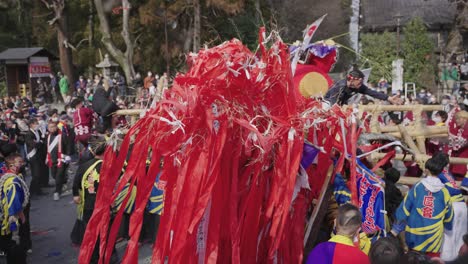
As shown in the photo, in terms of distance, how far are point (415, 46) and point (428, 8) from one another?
12076 mm

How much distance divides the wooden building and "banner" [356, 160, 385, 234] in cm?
2327

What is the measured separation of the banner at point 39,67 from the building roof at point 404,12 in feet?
71.2

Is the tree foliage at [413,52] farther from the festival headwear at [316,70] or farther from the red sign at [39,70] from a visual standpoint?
the festival headwear at [316,70]

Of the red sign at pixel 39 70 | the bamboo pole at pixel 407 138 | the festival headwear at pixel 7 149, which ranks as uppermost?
the red sign at pixel 39 70

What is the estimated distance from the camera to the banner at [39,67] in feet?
82.0

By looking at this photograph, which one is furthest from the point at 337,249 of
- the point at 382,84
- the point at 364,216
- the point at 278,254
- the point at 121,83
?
the point at 121,83

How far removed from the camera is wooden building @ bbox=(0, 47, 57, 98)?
24.9 meters

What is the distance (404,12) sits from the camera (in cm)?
3853

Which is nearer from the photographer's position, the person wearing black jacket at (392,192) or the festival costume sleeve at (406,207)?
the festival costume sleeve at (406,207)

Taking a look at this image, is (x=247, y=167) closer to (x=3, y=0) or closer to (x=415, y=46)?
(x=415, y=46)

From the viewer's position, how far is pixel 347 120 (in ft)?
12.1

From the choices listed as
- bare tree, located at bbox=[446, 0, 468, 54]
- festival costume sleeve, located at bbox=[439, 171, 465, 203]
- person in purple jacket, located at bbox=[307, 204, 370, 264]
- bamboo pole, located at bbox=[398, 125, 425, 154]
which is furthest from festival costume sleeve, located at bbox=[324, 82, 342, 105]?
bare tree, located at bbox=[446, 0, 468, 54]

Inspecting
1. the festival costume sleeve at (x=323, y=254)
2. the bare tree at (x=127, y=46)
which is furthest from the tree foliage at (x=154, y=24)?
the festival costume sleeve at (x=323, y=254)

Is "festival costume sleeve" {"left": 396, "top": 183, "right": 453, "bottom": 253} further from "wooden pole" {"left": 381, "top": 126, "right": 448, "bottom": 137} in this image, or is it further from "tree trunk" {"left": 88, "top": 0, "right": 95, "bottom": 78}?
"tree trunk" {"left": 88, "top": 0, "right": 95, "bottom": 78}
